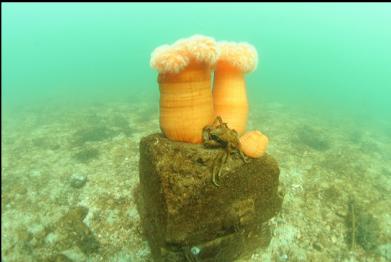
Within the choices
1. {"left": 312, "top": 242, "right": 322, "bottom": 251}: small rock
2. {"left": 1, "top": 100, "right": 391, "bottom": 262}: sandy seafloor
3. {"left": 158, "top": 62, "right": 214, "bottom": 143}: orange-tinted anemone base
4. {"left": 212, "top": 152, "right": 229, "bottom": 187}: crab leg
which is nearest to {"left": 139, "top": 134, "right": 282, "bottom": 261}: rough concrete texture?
{"left": 212, "top": 152, "right": 229, "bottom": 187}: crab leg

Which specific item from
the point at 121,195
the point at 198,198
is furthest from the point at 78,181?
the point at 198,198

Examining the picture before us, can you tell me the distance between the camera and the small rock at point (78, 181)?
6500 millimetres

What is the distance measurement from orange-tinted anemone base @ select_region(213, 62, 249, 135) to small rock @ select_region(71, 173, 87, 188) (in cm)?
405

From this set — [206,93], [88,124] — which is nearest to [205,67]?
[206,93]

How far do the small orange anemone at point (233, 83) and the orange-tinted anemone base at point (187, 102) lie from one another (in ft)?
0.82

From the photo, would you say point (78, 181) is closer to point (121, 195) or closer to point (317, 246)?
point (121, 195)

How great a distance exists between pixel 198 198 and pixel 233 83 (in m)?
1.65

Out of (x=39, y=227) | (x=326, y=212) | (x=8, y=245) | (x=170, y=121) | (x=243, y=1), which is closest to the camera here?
(x=170, y=121)

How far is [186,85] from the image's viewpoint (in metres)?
3.63

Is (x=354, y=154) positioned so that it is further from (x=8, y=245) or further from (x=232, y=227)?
(x=8, y=245)

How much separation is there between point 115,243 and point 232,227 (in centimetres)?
217

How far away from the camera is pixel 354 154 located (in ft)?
31.8

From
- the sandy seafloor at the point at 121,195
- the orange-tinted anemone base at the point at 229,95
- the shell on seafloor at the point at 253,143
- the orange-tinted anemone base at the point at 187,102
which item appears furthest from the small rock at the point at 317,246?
the orange-tinted anemone base at the point at 187,102

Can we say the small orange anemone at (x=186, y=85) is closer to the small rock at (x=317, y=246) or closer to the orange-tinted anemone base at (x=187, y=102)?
the orange-tinted anemone base at (x=187, y=102)
